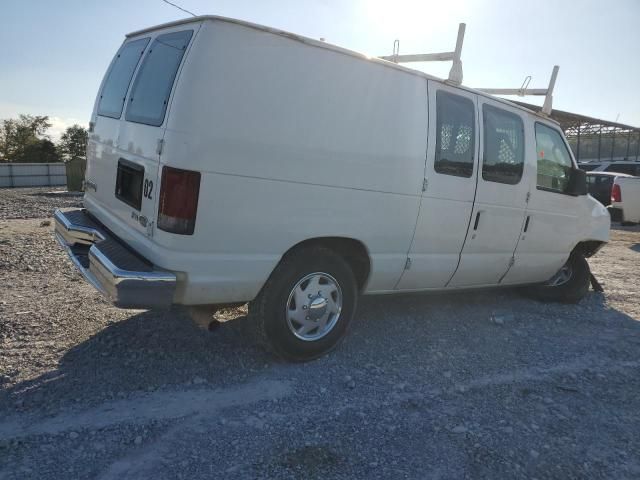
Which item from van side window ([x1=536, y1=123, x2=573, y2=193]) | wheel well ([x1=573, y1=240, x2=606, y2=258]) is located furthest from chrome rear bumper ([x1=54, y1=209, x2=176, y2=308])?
wheel well ([x1=573, y1=240, x2=606, y2=258])

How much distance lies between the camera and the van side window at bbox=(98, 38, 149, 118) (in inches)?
157

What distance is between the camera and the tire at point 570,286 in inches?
245

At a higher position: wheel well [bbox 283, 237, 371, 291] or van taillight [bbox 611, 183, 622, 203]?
van taillight [bbox 611, 183, 622, 203]

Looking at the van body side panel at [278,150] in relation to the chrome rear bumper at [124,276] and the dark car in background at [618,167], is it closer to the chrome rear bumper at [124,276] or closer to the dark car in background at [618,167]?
the chrome rear bumper at [124,276]

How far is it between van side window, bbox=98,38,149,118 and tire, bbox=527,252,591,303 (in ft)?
Result: 16.5

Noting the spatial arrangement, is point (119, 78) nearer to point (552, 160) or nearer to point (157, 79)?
point (157, 79)

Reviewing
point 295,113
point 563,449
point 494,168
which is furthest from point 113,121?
point 563,449

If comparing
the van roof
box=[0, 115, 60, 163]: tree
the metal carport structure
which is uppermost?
the metal carport structure

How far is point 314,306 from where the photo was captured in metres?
3.85

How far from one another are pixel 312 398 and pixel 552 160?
3.74 m

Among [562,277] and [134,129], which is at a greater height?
[134,129]

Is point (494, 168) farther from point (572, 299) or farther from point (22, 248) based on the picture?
point (22, 248)

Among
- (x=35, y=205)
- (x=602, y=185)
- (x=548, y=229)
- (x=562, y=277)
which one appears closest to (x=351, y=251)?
(x=548, y=229)

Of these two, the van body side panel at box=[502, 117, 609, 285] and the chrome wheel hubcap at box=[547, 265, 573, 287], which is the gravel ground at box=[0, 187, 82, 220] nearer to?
the van body side panel at box=[502, 117, 609, 285]
